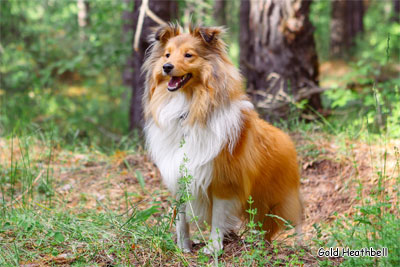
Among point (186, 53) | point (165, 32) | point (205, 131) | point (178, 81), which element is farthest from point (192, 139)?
point (165, 32)

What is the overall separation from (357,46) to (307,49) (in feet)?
35.7

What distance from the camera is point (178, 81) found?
3518 millimetres

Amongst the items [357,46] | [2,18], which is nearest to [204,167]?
[2,18]

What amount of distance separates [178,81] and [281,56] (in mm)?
2753

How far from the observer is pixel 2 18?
8367mm

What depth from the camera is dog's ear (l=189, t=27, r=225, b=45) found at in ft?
11.8

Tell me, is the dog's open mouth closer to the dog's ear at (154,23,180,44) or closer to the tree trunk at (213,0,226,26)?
the dog's ear at (154,23,180,44)

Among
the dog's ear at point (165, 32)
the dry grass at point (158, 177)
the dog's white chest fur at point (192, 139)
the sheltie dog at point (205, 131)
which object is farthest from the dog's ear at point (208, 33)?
the dry grass at point (158, 177)

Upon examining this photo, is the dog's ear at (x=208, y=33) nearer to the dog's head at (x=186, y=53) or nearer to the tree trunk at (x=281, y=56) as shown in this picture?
the dog's head at (x=186, y=53)

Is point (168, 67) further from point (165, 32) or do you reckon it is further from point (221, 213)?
point (221, 213)

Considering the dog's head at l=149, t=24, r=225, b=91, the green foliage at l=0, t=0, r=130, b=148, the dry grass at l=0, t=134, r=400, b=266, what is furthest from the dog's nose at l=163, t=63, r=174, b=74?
the green foliage at l=0, t=0, r=130, b=148

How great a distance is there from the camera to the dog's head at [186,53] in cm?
349

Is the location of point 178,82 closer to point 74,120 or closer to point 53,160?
point 53,160

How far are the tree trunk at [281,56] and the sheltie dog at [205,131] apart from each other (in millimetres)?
2086
